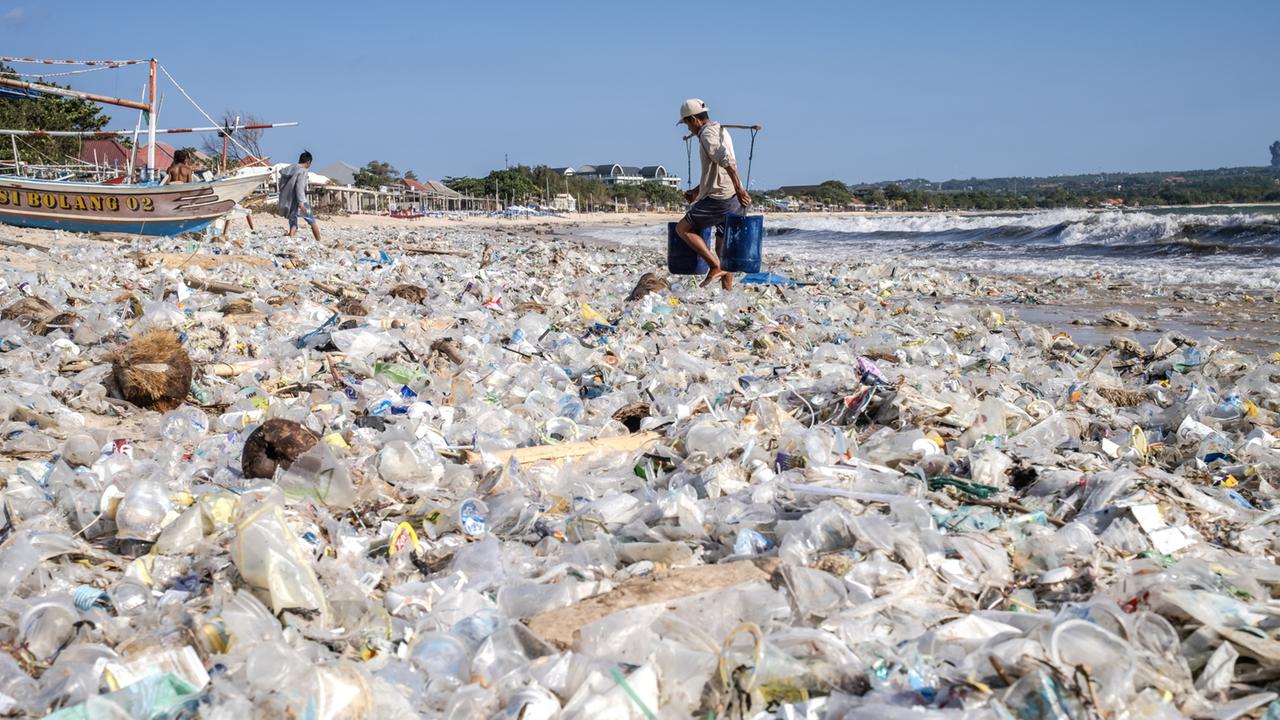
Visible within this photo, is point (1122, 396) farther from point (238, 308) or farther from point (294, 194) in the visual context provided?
point (294, 194)

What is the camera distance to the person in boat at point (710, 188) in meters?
6.91

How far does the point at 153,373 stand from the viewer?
365 centimetres

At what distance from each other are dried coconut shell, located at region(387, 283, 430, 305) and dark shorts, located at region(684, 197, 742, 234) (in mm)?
2207

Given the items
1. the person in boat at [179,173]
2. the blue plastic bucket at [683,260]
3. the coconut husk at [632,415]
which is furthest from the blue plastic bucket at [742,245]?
the person in boat at [179,173]

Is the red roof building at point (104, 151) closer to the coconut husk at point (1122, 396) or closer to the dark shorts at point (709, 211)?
the dark shorts at point (709, 211)

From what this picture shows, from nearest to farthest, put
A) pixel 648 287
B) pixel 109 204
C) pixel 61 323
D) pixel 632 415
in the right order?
pixel 632 415 → pixel 61 323 → pixel 648 287 → pixel 109 204

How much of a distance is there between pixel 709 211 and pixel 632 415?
4.09 meters

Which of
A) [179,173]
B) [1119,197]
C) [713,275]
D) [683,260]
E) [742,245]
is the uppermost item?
[1119,197]

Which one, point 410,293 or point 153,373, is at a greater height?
point 410,293

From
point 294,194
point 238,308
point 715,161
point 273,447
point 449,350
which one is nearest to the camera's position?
point 273,447

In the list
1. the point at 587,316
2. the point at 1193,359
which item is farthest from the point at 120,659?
the point at 1193,359

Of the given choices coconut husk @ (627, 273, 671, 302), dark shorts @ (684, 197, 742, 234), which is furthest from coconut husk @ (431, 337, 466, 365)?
dark shorts @ (684, 197, 742, 234)

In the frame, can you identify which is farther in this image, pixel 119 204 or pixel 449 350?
pixel 119 204

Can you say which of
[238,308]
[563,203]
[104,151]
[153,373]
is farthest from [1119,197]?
[153,373]
